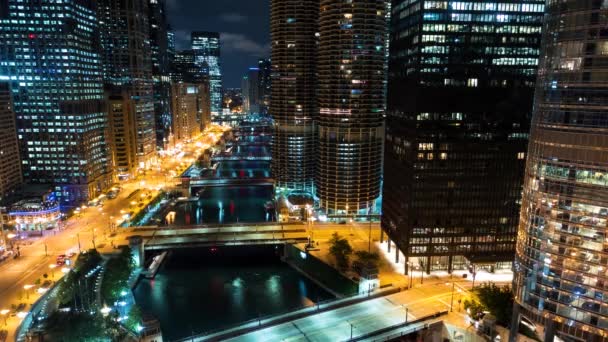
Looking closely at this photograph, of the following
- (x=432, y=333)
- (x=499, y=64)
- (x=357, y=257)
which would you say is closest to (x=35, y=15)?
(x=357, y=257)

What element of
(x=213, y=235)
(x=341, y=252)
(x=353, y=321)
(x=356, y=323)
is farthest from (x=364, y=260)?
(x=213, y=235)

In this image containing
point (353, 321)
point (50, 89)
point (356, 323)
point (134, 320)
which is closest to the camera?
point (356, 323)

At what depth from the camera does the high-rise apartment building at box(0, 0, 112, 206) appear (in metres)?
159

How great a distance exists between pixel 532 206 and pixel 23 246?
13491 centimetres

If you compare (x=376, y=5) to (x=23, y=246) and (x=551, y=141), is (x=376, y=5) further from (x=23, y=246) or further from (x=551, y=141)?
(x=23, y=246)

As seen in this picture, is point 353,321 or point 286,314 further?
point 286,314

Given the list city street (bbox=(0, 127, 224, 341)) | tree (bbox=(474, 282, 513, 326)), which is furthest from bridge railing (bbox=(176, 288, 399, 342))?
city street (bbox=(0, 127, 224, 341))

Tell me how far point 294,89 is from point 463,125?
3818 inches

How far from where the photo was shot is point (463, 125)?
99.8m

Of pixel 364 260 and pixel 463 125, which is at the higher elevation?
pixel 463 125

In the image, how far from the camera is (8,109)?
155 metres

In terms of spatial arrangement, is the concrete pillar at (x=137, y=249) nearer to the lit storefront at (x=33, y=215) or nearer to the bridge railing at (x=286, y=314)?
the lit storefront at (x=33, y=215)

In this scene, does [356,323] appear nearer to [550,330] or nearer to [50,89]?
[550,330]

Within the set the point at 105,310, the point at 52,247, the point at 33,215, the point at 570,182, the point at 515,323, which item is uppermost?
the point at 570,182
